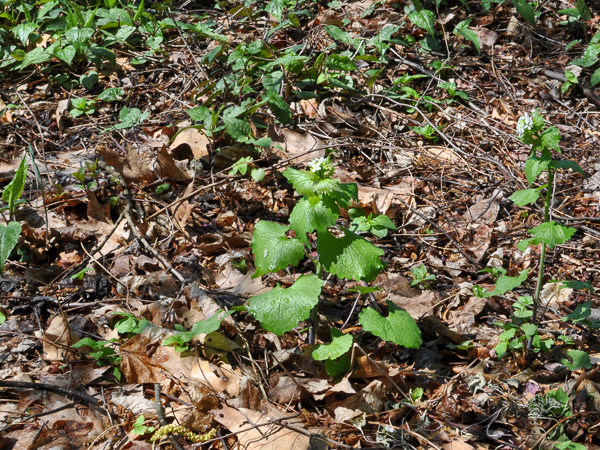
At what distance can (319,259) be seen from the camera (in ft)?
7.15

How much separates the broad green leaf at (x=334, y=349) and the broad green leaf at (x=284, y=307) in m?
0.25

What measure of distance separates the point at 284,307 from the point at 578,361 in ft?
4.34

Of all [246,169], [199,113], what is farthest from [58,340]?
[199,113]

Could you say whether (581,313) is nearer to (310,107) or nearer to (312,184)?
(312,184)

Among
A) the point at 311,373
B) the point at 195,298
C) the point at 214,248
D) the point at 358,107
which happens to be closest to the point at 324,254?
the point at 311,373

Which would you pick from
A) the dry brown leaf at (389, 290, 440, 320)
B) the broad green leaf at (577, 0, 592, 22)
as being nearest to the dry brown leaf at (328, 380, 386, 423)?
the dry brown leaf at (389, 290, 440, 320)

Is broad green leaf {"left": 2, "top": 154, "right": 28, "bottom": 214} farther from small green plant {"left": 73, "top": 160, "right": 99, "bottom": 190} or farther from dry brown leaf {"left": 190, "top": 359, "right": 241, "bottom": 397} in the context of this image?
dry brown leaf {"left": 190, "top": 359, "right": 241, "bottom": 397}

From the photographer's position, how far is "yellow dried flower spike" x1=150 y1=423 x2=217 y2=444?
6.55 ft

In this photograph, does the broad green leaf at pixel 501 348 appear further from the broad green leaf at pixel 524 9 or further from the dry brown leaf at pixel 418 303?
the broad green leaf at pixel 524 9

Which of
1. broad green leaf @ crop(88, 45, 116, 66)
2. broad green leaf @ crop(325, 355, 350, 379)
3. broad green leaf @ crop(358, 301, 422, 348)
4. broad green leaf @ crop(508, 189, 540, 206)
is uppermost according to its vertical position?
broad green leaf @ crop(88, 45, 116, 66)

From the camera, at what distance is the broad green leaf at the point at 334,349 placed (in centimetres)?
219

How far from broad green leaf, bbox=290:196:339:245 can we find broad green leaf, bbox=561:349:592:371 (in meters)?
1.21

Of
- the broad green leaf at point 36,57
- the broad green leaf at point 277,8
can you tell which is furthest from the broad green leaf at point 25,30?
the broad green leaf at point 277,8

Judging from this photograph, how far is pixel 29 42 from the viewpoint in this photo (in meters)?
4.48
